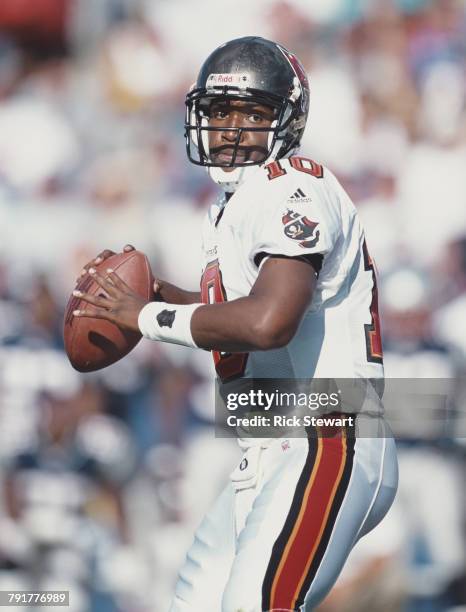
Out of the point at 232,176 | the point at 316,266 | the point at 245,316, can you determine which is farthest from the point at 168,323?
the point at 232,176

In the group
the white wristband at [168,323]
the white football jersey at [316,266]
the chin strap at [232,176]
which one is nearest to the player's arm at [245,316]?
the white wristband at [168,323]

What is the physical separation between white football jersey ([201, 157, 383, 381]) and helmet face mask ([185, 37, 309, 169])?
162 mm

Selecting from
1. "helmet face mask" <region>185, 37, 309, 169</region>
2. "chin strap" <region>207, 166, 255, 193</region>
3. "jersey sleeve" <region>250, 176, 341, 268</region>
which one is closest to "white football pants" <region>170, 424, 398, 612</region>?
"jersey sleeve" <region>250, 176, 341, 268</region>

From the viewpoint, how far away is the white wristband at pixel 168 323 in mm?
2762

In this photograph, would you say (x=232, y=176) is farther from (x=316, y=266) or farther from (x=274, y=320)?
(x=274, y=320)

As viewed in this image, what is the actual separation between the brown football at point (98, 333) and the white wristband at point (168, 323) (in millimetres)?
312

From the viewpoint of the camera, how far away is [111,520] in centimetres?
562

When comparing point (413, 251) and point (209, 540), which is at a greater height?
point (413, 251)

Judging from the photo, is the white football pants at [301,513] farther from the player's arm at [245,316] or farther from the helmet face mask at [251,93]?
the helmet face mask at [251,93]

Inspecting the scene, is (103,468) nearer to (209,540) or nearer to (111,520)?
(111,520)

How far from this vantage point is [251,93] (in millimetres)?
3066

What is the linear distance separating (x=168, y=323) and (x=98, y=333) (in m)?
0.43

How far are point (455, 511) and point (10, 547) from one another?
2.31 meters

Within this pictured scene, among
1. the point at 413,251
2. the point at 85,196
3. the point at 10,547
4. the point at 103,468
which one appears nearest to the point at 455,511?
the point at 413,251
